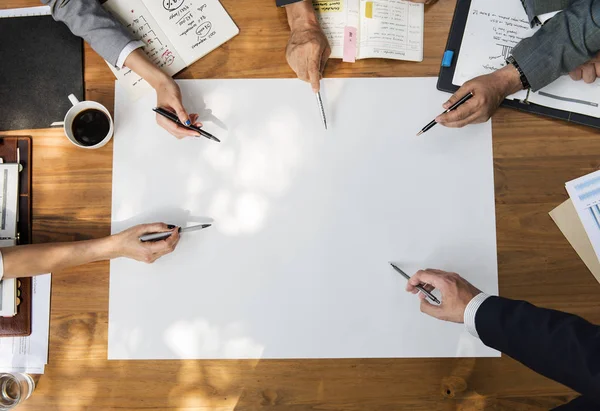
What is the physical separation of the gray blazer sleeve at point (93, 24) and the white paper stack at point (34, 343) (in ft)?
1.79

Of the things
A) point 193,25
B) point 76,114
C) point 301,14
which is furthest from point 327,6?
point 76,114

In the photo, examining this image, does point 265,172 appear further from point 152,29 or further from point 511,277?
point 511,277

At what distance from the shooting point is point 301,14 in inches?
47.1

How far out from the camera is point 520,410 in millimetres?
1148

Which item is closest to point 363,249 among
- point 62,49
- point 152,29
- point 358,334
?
point 358,334

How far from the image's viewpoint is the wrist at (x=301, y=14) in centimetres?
120

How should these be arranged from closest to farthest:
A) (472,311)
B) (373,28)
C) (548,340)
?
(548,340), (472,311), (373,28)

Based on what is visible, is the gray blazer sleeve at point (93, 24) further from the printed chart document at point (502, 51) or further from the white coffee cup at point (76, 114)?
the printed chart document at point (502, 51)

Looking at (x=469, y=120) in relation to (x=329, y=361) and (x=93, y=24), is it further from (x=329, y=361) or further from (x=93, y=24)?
(x=93, y=24)

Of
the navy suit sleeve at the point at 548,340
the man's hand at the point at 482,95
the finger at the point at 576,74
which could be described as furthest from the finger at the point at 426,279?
the finger at the point at 576,74

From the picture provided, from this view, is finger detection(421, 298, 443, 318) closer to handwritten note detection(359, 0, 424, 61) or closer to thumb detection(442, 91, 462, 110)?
thumb detection(442, 91, 462, 110)

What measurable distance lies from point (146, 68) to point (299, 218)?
1.63ft

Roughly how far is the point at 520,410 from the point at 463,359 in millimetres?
172

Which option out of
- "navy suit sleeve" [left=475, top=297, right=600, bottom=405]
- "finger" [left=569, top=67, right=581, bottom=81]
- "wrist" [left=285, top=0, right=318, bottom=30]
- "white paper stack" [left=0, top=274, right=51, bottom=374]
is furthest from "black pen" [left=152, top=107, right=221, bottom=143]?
"finger" [left=569, top=67, right=581, bottom=81]
